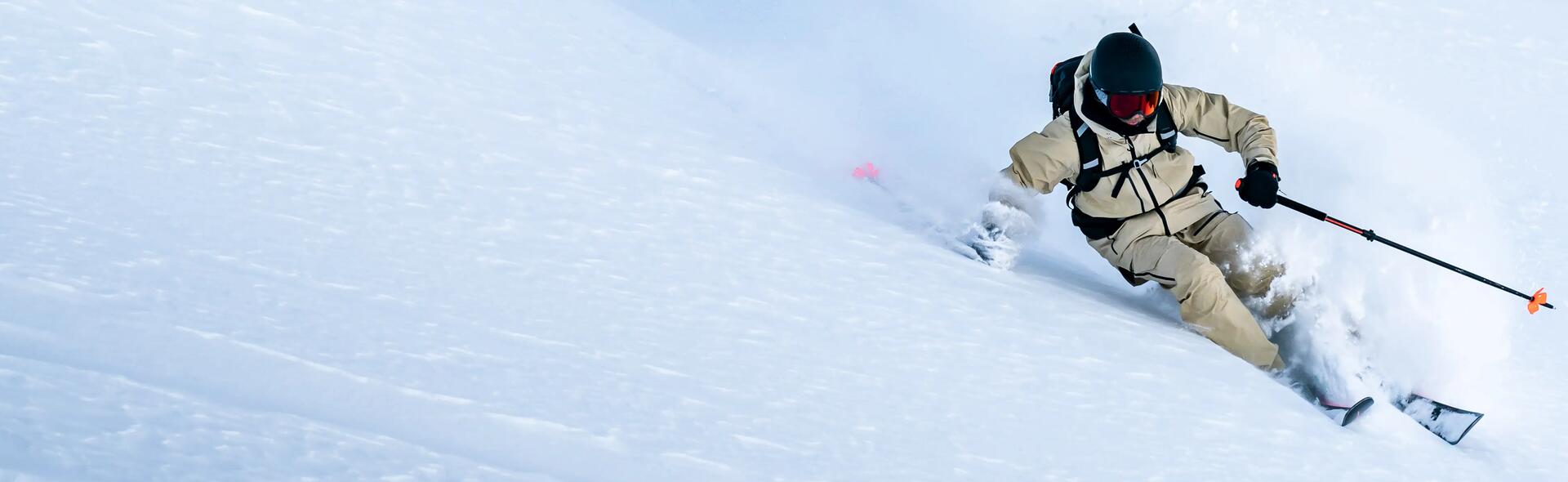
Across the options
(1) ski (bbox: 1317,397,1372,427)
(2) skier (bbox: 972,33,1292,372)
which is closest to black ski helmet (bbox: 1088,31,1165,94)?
(2) skier (bbox: 972,33,1292,372)

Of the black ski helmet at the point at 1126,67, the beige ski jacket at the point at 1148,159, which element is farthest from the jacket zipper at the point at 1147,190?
the black ski helmet at the point at 1126,67

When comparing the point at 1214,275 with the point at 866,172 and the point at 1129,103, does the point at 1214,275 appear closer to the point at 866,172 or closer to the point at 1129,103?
the point at 1129,103

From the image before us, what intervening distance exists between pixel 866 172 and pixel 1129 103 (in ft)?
6.09

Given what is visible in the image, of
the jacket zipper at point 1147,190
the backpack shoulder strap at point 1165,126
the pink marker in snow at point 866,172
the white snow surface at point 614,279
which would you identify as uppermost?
the backpack shoulder strap at point 1165,126

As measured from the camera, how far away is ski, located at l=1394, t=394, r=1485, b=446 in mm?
3750

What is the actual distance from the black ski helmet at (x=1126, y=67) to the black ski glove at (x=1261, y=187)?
474 mm

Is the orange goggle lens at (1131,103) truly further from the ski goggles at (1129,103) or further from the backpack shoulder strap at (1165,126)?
the backpack shoulder strap at (1165,126)

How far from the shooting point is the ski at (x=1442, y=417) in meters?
3.75

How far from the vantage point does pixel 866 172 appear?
19.1ft

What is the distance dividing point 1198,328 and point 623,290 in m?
2.17

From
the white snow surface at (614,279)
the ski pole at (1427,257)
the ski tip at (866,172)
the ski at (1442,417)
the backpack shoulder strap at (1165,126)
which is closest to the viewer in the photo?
the white snow surface at (614,279)

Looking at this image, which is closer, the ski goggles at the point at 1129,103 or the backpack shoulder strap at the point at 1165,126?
the ski goggles at the point at 1129,103

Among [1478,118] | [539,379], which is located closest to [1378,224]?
[1478,118]

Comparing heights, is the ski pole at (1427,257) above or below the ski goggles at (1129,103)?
below
